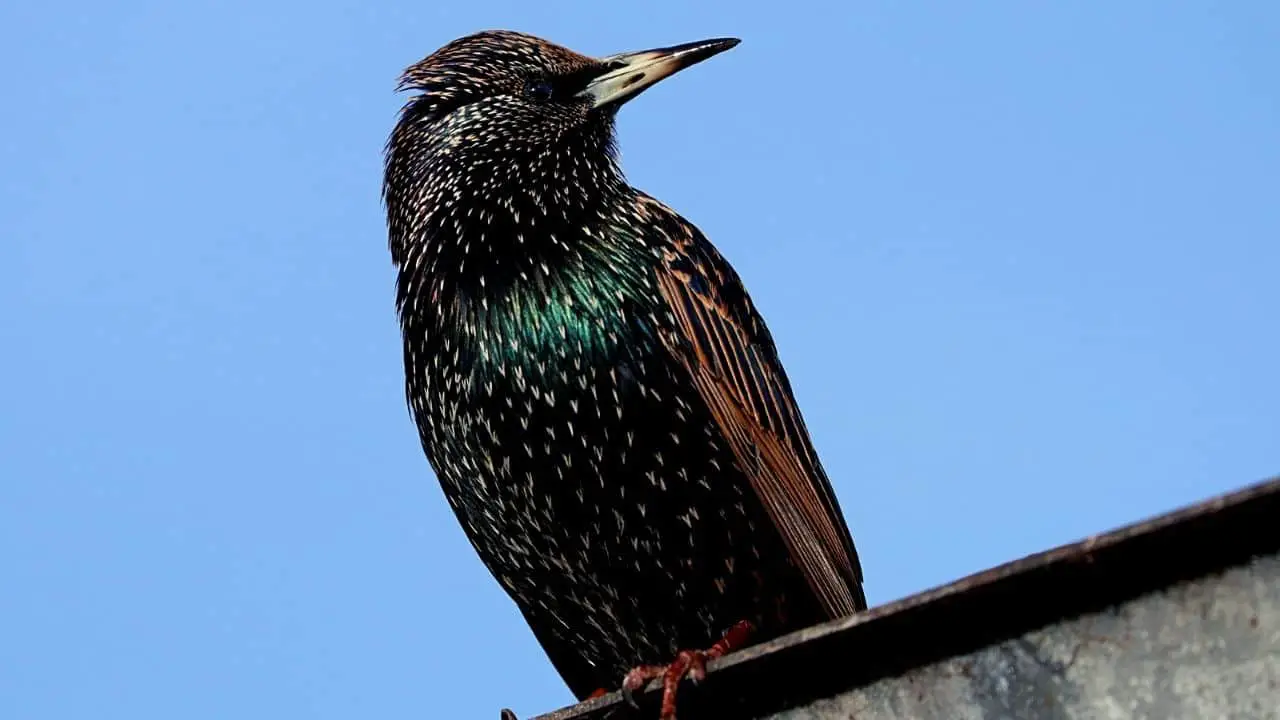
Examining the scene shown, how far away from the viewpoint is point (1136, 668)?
236cm

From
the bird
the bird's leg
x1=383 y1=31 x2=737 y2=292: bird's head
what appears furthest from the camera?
x1=383 y1=31 x2=737 y2=292: bird's head

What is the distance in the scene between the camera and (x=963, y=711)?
2502mm

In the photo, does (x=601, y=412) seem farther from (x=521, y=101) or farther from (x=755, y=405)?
(x=521, y=101)

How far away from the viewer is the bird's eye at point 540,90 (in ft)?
17.1

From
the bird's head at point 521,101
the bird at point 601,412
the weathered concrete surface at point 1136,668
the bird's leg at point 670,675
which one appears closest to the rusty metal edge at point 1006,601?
the weathered concrete surface at point 1136,668

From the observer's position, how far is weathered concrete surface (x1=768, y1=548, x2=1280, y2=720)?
228 centimetres

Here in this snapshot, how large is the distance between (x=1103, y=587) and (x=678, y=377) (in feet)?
6.88

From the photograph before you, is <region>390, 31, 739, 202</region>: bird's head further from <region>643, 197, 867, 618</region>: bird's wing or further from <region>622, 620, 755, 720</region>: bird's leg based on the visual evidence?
<region>622, 620, 755, 720</region>: bird's leg

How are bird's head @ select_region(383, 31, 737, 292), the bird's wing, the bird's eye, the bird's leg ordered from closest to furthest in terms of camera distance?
the bird's leg
the bird's wing
bird's head @ select_region(383, 31, 737, 292)
the bird's eye

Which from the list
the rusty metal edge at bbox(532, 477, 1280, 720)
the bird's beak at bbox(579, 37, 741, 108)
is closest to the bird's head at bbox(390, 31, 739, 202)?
the bird's beak at bbox(579, 37, 741, 108)

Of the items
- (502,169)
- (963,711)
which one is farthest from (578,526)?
(963,711)

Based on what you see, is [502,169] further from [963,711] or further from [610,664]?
[963,711]

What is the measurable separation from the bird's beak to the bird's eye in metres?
0.09

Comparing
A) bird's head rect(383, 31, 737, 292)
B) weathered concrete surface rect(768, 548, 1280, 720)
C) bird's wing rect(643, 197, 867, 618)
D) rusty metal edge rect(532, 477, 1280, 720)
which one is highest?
bird's head rect(383, 31, 737, 292)
